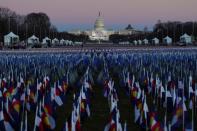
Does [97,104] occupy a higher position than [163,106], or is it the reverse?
[163,106]

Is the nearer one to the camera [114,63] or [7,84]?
[7,84]

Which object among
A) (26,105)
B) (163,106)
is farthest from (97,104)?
(26,105)

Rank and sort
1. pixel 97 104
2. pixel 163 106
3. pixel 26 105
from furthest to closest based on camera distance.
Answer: pixel 97 104, pixel 163 106, pixel 26 105

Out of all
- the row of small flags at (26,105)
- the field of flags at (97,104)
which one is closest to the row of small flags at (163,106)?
the field of flags at (97,104)

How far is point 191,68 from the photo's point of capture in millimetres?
36719

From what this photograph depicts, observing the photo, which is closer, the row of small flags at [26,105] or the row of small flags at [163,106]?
the row of small flags at [163,106]

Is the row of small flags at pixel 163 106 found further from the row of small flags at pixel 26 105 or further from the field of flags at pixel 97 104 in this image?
the row of small flags at pixel 26 105

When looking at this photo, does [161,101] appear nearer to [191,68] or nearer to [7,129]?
[7,129]

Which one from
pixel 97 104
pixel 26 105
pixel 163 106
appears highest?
pixel 26 105

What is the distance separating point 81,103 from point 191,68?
19.4 metres

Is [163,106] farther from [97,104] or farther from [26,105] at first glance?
[26,105]

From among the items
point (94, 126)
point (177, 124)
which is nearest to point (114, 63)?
point (94, 126)

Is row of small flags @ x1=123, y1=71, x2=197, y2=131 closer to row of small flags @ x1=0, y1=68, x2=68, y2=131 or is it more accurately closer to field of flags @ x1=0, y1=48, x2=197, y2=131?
field of flags @ x1=0, y1=48, x2=197, y2=131

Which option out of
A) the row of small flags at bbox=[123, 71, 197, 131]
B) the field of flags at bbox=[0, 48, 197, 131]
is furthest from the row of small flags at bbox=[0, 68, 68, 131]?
the row of small flags at bbox=[123, 71, 197, 131]
